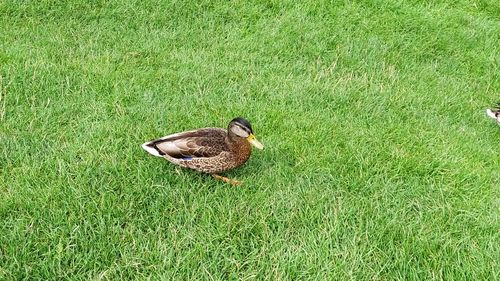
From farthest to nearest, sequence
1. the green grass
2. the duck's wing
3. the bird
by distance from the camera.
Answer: the bird → the duck's wing → the green grass

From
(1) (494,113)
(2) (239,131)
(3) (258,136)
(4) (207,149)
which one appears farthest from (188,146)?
(1) (494,113)

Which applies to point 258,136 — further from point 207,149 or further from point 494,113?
point 494,113

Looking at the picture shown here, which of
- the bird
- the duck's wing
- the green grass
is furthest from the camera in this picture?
the bird

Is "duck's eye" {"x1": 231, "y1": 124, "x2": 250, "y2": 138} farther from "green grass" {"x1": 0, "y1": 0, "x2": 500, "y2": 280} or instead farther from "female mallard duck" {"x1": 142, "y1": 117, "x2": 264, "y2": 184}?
"green grass" {"x1": 0, "y1": 0, "x2": 500, "y2": 280}

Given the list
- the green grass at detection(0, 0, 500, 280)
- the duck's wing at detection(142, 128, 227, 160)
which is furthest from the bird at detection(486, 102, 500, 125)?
the duck's wing at detection(142, 128, 227, 160)

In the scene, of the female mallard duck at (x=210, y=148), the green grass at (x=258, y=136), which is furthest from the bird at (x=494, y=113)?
the female mallard duck at (x=210, y=148)

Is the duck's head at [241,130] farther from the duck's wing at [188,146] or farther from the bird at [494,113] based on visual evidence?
the bird at [494,113]

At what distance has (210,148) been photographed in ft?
12.7

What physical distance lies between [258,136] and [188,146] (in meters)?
1.08

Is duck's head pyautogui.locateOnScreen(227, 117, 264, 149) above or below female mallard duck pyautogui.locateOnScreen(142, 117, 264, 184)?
above

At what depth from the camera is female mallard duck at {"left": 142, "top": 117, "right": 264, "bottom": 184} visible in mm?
3842

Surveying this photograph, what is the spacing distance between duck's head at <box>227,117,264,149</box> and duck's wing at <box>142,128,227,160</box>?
12cm

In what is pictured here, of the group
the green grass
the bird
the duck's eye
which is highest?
the duck's eye

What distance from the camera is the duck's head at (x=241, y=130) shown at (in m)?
3.85
